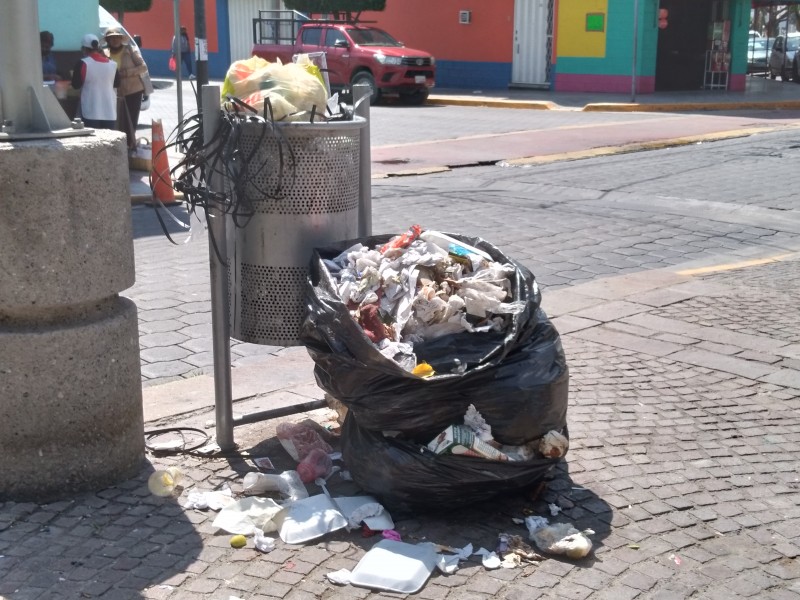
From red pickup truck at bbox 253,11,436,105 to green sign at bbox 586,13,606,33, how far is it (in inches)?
193

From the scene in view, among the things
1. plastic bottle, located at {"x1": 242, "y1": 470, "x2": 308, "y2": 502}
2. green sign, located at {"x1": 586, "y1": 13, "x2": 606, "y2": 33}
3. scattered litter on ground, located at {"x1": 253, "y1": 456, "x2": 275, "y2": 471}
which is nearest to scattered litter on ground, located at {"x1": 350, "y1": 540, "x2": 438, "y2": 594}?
plastic bottle, located at {"x1": 242, "y1": 470, "x2": 308, "y2": 502}

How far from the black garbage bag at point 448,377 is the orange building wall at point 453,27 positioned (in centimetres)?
2634

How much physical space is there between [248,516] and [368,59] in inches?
850

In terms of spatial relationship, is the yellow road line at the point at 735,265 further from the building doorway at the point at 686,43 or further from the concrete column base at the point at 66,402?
the building doorway at the point at 686,43

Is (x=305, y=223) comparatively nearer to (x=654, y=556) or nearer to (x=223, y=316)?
(x=223, y=316)

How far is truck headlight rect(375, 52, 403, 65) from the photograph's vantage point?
2436 cm

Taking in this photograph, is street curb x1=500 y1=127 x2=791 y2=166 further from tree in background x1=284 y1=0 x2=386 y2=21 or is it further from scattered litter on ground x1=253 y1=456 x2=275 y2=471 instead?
tree in background x1=284 y1=0 x2=386 y2=21

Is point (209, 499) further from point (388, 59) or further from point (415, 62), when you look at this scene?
point (415, 62)

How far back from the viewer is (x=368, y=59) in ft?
80.4

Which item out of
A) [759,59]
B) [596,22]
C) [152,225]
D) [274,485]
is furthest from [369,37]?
[274,485]

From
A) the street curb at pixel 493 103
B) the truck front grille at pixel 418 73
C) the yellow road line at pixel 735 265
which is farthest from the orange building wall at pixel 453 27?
the yellow road line at pixel 735 265

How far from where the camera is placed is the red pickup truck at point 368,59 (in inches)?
962

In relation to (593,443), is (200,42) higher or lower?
higher

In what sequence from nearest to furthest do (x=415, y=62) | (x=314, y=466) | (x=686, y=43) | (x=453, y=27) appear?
(x=314, y=466), (x=415, y=62), (x=686, y=43), (x=453, y=27)
